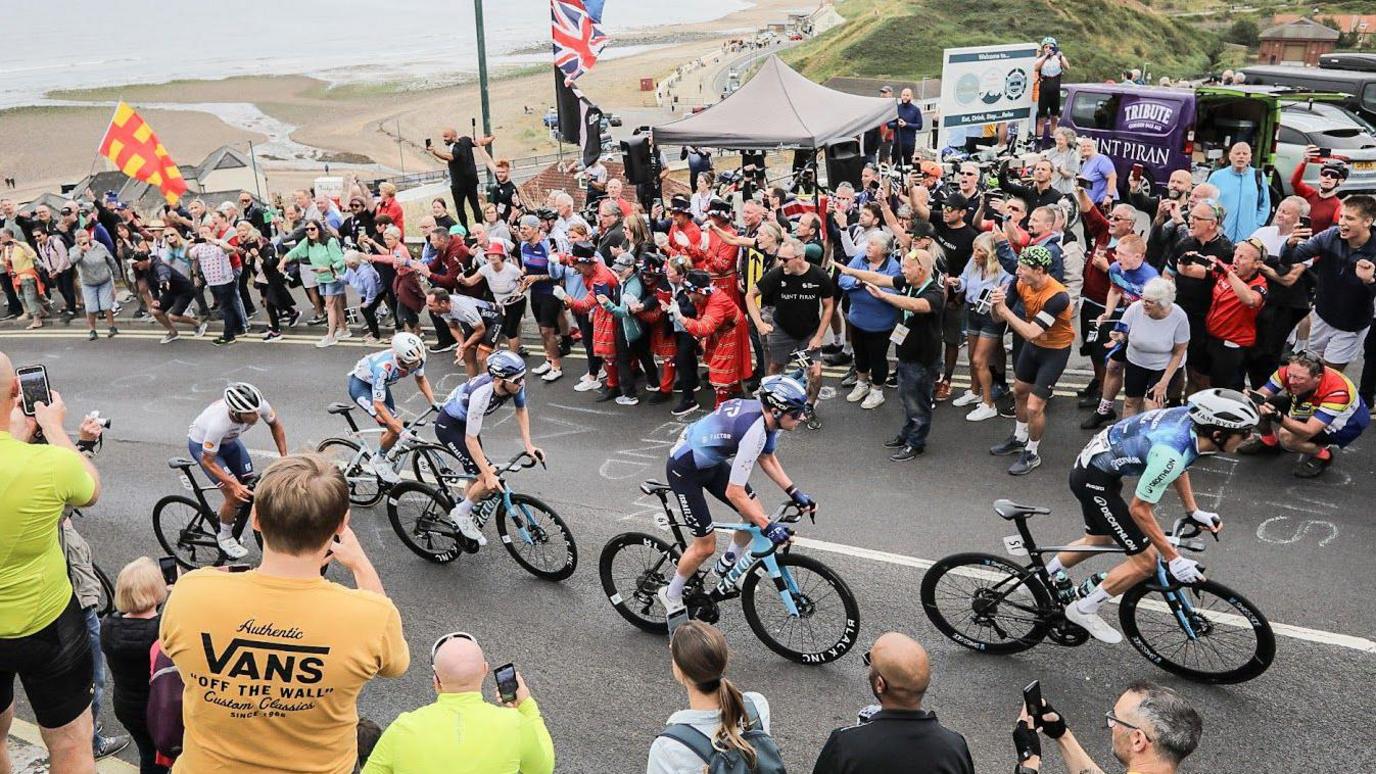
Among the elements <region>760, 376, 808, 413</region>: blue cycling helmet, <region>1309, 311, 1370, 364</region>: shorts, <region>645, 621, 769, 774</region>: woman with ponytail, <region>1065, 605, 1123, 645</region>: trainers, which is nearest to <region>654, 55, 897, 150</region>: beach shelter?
<region>1309, 311, 1370, 364</region>: shorts

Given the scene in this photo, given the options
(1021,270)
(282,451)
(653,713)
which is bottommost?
(653,713)

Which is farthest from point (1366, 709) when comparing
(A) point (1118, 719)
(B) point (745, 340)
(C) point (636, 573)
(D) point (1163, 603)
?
(B) point (745, 340)

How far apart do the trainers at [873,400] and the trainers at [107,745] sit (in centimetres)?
728

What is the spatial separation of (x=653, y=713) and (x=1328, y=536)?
5188 millimetres

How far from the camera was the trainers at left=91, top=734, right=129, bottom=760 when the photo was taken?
594 centimetres

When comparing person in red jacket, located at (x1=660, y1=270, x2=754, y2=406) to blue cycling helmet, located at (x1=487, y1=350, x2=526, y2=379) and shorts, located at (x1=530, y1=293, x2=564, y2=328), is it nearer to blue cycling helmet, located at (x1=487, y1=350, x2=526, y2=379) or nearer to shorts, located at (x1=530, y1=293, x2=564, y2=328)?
shorts, located at (x1=530, y1=293, x2=564, y2=328)

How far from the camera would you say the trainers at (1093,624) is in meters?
5.93

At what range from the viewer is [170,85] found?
107812 mm

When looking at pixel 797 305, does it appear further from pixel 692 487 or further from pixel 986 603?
pixel 986 603

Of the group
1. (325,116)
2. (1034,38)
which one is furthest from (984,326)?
(325,116)

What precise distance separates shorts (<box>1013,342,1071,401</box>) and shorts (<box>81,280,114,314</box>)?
15.5 metres

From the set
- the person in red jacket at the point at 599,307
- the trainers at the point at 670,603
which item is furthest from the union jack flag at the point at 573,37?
the trainers at the point at 670,603

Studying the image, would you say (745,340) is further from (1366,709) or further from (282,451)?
(1366,709)

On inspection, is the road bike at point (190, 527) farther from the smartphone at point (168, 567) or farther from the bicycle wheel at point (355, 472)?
the smartphone at point (168, 567)
